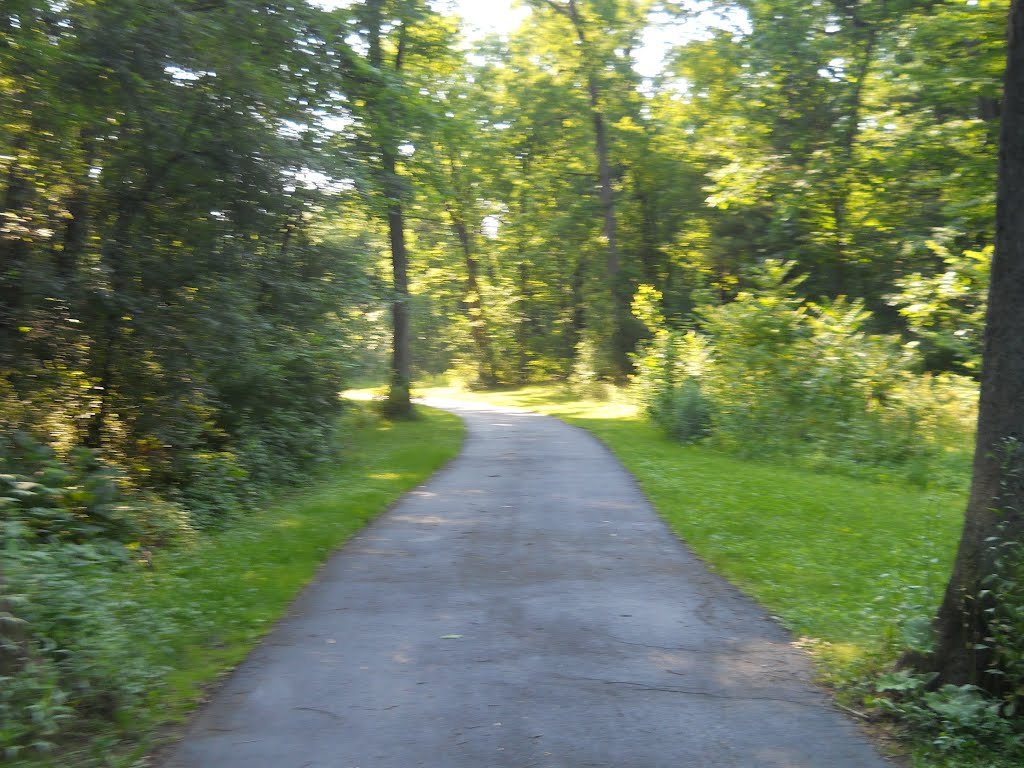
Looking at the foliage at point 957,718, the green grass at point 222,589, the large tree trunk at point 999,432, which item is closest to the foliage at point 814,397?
the green grass at point 222,589

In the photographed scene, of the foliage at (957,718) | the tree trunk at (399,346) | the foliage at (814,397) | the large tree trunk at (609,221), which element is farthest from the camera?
the large tree trunk at (609,221)

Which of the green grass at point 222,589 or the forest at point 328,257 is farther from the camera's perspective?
the forest at point 328,257

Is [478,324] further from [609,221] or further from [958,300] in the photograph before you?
[958,300]

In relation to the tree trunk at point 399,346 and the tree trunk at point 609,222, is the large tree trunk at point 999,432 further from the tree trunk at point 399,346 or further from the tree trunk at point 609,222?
the tree trunk at point 609,222

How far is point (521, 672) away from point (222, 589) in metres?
3.33

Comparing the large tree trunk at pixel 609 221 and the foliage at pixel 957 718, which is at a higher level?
the large tree trunk at pixel 609 221

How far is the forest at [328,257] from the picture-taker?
29.3ft

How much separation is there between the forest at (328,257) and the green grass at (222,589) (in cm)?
19

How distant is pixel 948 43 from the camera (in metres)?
20.9

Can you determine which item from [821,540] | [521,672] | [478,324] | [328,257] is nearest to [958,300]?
[821,540]

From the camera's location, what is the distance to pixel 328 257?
15.1 metres

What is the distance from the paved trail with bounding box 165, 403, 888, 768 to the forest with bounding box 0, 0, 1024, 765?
84 cm

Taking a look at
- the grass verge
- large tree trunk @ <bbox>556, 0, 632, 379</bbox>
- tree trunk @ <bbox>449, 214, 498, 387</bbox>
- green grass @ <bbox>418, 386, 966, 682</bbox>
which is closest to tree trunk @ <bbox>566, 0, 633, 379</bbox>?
large tree trunk @ <bbox>556, 0, 632, 379</bbox>

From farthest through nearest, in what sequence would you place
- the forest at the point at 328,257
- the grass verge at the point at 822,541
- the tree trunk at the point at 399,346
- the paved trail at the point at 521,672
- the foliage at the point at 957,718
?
the tree trunk at the point at 399,346
the forest at the point at 328,257
the grass verge at the point at 822,541
the paved trail at the point at 521,672
the foliage at the point at 957,718
